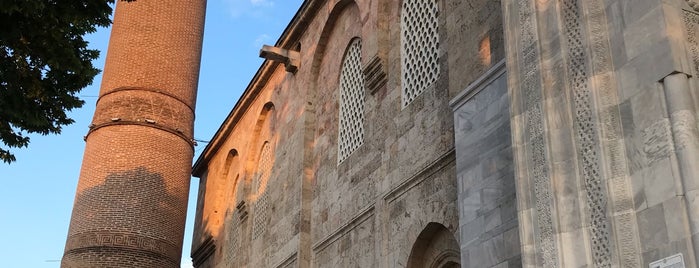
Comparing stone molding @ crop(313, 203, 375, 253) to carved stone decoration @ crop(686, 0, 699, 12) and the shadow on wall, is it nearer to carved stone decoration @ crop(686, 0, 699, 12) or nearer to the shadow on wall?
the shadow on wall

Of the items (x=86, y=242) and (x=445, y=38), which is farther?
(x=86, y=242)

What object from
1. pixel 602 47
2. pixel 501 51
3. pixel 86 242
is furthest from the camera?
pixel 86 242

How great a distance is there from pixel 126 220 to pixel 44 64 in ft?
23.4

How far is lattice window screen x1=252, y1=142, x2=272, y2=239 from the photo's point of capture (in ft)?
41.9

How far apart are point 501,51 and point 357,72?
415cm

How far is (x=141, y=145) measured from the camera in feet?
44.1

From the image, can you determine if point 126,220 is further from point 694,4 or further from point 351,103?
point 694,4

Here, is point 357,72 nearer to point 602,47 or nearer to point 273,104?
point 273,104

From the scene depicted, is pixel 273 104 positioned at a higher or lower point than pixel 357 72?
higher

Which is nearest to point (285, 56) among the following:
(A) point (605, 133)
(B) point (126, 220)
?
(B) point (126, 220)

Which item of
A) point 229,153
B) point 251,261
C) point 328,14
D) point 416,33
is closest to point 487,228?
point 416,33

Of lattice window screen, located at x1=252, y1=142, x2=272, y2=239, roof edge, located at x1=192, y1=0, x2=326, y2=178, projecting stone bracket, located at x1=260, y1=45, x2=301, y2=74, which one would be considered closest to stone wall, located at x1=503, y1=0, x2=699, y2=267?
roof edge, located at x1=192, y1=0, x2=326, y2=178

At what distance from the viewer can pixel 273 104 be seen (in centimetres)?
1366

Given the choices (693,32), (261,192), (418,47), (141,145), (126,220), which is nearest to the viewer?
(693,32)
